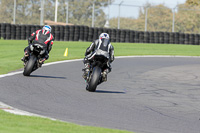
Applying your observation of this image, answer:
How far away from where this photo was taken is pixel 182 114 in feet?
26.6

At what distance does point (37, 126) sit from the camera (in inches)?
232

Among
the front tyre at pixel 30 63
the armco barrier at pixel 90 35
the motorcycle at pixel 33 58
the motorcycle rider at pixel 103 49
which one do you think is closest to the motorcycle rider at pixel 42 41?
the motorcycle at pixel 33 58

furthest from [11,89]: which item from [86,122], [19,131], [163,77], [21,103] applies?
[163,77]

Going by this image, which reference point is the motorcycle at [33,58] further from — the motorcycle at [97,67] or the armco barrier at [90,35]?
the armco barrier at [90,35]

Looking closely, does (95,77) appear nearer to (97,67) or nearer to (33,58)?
(97,67)

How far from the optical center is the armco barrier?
91.8ft

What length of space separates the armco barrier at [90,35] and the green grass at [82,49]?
0.54 metres

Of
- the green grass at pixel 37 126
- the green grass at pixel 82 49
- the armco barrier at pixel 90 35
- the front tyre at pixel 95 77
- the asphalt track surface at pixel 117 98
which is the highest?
the armco barrier at pixel 90 35

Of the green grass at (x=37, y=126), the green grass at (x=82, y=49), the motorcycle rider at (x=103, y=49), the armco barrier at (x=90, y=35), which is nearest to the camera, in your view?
the green grass at (x=37, y=126)

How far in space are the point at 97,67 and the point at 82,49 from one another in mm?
15557

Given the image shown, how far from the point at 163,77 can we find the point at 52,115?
810 cm

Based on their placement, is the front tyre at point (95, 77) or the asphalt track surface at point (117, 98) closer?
the asphalt track surface at point (117, 98)

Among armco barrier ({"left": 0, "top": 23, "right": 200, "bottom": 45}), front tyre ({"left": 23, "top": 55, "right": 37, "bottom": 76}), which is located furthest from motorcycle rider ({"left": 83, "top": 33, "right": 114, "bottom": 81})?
armco barrier ({"left": 0, "top": 23, "right": 200, "bottom": 45})

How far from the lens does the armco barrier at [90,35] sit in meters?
28.0
